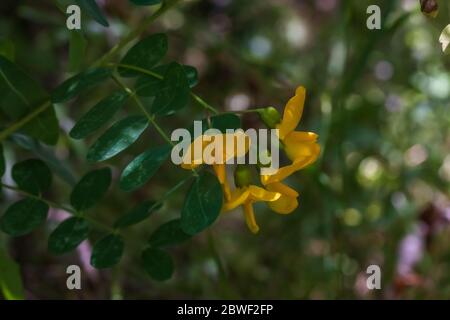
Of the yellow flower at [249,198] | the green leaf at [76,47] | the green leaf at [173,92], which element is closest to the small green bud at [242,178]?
the yellow flower at [249,198]

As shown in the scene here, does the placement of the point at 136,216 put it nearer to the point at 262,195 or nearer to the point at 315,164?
the point at 262,195

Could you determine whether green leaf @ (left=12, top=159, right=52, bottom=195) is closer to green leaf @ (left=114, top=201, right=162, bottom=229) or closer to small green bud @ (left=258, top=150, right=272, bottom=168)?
green leaf @ (left=114, top=201, right=162, bottom=229)

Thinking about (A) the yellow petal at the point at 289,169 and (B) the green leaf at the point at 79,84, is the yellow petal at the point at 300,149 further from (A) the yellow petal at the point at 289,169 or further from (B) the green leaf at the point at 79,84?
(B) the green leaf at the point at 79,84

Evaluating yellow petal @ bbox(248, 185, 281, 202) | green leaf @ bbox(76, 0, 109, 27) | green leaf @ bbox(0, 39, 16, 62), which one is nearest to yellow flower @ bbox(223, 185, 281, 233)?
yellow petal @ bbox(248, 185, 281, 202)

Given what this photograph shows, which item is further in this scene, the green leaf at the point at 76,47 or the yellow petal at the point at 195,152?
the green leaf at the point at 76,47
